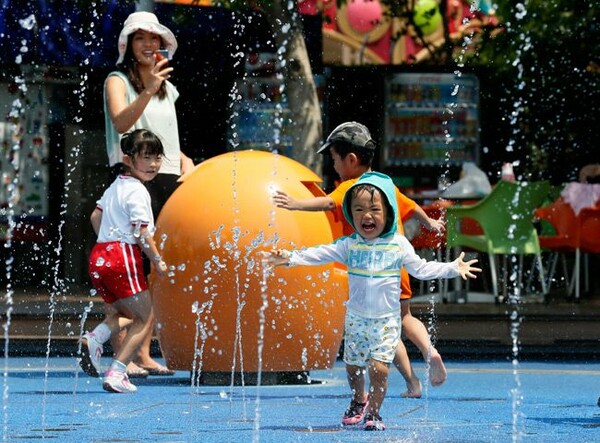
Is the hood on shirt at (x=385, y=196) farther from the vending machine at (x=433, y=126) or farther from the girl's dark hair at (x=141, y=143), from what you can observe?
the vending machine at (x=433, y=126)

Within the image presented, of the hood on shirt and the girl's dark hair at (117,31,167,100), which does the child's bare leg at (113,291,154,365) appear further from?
the hood on shirt

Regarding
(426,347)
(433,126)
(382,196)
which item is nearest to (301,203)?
(382,196)

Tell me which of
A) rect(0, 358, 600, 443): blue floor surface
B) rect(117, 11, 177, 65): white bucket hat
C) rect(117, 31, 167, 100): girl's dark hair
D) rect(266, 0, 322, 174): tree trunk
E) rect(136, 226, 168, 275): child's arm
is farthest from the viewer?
rect(266, 0, 322, 174): tree trunk

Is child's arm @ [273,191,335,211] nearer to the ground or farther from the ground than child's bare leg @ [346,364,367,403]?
farther from the ground

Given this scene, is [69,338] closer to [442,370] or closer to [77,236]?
[442,370]

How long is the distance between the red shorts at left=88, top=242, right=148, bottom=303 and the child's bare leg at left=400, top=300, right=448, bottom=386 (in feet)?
4.79

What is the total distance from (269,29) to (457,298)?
13.8ft

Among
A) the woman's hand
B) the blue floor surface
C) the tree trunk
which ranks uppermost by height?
the tree trunk

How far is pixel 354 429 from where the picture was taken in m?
6.55

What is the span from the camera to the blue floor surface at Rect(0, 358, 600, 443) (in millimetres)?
6297

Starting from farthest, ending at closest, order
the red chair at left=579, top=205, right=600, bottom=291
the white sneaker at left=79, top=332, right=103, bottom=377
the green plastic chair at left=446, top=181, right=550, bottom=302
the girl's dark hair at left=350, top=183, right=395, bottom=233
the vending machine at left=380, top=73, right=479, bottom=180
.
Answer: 1. the vending machine at left=380, top=73, right=479, bottom=180
2. the red chair at left=579, top=205, right=600, bottom=291
3. the green plastic chair at left=446, top=181, right=550, bottom=302
4. the white sneaker at left=79, top=332, right=103, bottom=377
5. the girl's dark hair at left=350, top=183, right=395, bottom=233

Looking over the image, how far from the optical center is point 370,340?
6711mm

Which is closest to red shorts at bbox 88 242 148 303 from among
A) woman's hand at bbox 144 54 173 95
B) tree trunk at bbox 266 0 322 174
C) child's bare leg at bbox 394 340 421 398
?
woman's hand at bbox 144 54 173 95

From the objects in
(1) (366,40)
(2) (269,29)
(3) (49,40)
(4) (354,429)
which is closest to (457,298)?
(2) (269,29)
